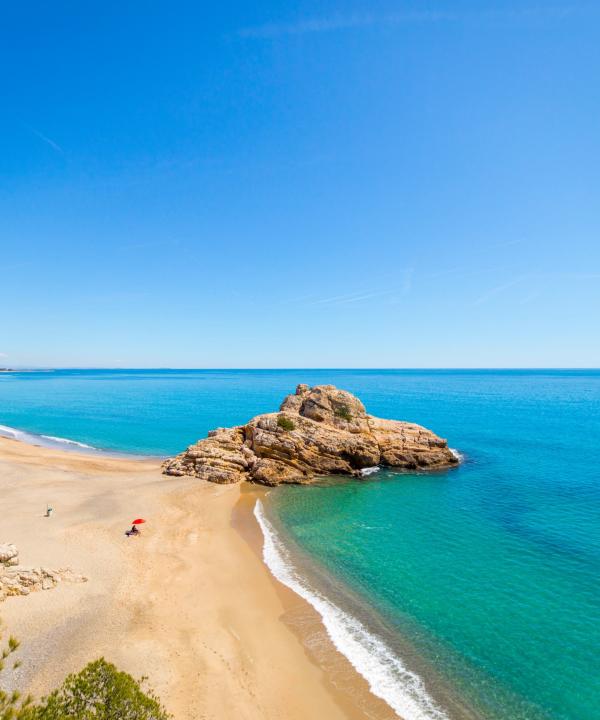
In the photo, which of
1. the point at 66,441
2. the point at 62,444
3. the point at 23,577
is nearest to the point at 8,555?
the point at 23,577

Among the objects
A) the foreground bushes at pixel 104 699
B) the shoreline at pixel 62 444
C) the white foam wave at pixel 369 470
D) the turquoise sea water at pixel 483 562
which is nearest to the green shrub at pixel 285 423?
the turquoise sea water at pixel 483 562

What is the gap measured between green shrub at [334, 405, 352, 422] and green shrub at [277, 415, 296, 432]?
7.29 m

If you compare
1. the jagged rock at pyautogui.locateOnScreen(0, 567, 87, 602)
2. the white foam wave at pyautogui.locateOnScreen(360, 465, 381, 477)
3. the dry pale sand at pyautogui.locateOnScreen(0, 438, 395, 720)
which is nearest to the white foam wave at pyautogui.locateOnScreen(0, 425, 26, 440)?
the dry pale sand at pyautogui.locateOnScreen(0, 438, 395, 720)

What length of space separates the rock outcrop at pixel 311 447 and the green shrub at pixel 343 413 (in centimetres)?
13

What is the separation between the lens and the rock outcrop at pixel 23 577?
20328 mm

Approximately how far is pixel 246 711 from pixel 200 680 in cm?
234

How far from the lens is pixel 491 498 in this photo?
38.3 metres

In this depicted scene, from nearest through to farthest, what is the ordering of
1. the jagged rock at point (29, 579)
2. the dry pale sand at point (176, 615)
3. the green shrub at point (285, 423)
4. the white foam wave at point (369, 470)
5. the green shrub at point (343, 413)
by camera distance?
the dry pale sand at point (176, 615) < the jagged rock at point (29, 579) < the white foam wave at point (369, 470) < the green shrub at point (285, 423) < the green shrub at point (343, 413)

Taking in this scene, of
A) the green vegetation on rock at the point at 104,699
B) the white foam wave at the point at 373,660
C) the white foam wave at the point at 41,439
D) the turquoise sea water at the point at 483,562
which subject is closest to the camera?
the green vegetation on rock at the point at 104,699

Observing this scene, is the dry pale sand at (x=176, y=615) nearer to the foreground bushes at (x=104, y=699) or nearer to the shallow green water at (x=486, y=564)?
the shallow green water at (x=486, y=564)

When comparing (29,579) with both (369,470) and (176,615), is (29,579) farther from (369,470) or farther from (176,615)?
(369,470)

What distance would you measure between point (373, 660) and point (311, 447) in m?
29.7

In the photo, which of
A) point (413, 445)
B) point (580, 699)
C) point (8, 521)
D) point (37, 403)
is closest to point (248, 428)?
point (413, 445)

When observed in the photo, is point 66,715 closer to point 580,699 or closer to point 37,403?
point 580,699
